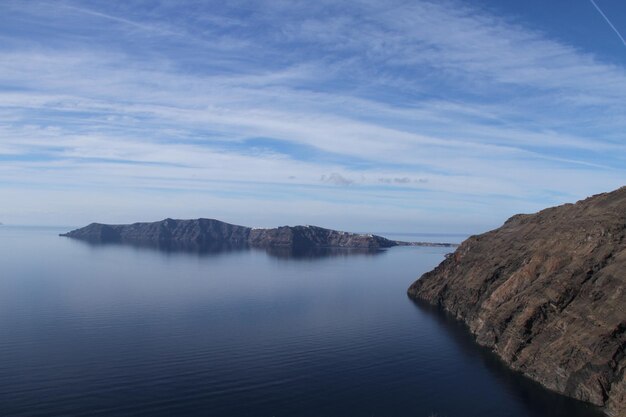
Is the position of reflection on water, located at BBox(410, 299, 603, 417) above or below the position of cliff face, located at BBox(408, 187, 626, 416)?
below

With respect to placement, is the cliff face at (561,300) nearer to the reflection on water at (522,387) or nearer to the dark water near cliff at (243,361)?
the reflection on water at (522,387)

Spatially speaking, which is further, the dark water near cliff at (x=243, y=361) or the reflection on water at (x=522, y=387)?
the reflection on water at (x=522, y=387)

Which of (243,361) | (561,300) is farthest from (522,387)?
(243,361)

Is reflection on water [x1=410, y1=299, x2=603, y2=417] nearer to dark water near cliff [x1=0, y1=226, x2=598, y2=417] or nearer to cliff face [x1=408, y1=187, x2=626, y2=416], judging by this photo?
dark water near cliff [x1=0, y1=226, x2=598, y2=417]

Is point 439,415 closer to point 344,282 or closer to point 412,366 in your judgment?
Answer: point 412,366

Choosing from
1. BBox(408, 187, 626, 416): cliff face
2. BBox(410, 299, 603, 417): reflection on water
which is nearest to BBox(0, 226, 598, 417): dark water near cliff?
BBox(410, 299, 603, 417): reflection on water

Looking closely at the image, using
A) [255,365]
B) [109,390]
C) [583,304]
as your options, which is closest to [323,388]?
[255,365]

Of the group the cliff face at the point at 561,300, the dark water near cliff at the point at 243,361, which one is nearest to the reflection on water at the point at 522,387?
the dark water near cliff at the point at 243,361
